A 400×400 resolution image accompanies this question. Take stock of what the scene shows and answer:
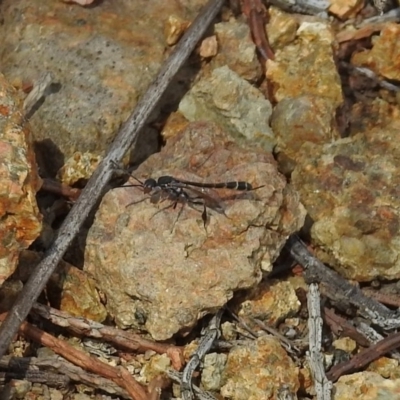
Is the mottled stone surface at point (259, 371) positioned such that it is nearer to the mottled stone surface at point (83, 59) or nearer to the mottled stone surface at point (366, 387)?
the mottled stone surface at point (366, 387)

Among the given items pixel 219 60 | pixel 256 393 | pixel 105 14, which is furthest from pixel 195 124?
pixel 256 393

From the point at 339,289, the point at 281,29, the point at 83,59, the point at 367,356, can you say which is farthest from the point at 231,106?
the point at 367,356

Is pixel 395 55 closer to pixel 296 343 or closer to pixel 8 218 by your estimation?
pixel 296 343

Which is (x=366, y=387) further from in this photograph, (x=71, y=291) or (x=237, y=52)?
(x=237, y=52)

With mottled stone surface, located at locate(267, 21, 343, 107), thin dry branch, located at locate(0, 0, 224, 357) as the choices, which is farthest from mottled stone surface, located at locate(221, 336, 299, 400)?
mottled stone surface, located at locate(267, 21, 343, 107)

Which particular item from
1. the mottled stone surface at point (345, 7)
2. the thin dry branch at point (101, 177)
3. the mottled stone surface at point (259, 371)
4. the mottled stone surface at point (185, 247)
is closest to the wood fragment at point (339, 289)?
the mottled stone surface at point (185, 247)

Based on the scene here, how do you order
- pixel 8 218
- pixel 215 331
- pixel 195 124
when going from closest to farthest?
pixel 8 218, pixel 215 331, pixel 195 124

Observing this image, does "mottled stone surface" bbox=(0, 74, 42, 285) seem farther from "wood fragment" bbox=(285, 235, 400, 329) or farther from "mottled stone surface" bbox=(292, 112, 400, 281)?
"mottled stone surface" bbox=(292, 112, 400, 281)
